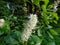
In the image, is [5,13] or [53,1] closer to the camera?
[5,13]

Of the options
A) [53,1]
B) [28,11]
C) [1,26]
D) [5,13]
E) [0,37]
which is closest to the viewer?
[1,26]

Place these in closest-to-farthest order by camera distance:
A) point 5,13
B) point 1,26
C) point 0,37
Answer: point 1,26 < point 0,37 < point 5,13

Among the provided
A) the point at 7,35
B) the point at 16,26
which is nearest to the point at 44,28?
the point at 16,26

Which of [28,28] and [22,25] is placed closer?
[28,28]

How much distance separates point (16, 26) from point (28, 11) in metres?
0.38

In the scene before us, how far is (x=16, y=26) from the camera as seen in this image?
7.47 ft

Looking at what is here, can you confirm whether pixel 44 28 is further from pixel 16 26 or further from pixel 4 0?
pixel 4 0

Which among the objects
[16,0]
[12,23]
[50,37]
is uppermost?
[16,0]

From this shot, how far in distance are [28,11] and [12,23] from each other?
1.29 feet

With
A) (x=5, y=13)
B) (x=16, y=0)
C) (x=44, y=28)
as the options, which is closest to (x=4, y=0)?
(x=16, y=0)

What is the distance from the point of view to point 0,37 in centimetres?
216

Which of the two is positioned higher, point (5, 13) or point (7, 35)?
point (5, 13)

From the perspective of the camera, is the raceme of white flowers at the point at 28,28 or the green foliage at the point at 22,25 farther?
the green foliage at the point at 22,25

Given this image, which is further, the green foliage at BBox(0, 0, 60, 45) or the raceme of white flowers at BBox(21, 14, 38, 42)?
the green foliage at BBox(0, 0, 60, 45)
